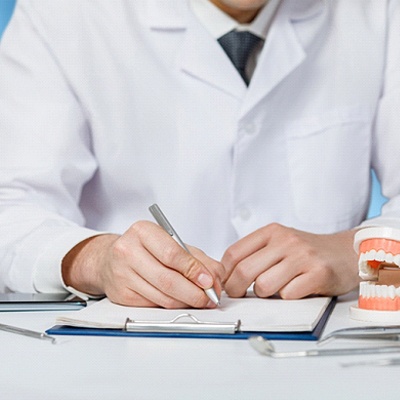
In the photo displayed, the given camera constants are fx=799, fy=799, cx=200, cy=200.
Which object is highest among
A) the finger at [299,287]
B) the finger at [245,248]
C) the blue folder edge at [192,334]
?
the blue folder edge at [192,334]

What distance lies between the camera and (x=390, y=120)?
1561 mm

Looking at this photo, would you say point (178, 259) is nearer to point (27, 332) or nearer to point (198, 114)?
point (27, 332)

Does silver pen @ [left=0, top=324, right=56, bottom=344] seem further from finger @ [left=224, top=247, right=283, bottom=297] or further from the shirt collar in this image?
the shirt collar

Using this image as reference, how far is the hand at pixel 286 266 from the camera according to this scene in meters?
1.06

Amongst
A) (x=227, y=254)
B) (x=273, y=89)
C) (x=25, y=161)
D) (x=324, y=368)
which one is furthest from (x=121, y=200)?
(x=324, y=368)

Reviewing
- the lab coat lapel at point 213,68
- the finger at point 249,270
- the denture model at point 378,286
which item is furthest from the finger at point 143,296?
the lab coat lapel at point 213,68

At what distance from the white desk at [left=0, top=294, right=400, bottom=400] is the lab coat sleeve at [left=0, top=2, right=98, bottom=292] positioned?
389 mm

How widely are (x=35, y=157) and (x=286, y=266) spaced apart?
0.56m

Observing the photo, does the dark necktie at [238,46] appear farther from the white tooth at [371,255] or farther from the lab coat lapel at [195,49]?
the white tooth at [371,255]

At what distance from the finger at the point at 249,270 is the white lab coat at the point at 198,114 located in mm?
425

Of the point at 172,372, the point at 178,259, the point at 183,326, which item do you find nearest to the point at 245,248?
the point at 178,259

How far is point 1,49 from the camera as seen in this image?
1544mm

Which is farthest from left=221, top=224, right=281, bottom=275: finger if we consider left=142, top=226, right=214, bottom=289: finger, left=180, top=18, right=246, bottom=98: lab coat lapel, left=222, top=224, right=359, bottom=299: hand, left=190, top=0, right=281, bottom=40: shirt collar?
left=190, top=0, right=281, bottom=40: shirt collar

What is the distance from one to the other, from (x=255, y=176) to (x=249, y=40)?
0.26 m
